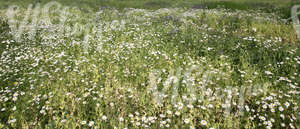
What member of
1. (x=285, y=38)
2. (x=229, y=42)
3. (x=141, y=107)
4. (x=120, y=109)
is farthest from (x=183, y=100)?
(x=285, y=38)

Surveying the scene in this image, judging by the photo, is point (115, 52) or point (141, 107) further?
point (115, 52)

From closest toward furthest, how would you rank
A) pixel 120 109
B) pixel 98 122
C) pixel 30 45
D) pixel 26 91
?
pixel 98 122, pixel 120 109, pixel 26 91, pixel 30 45

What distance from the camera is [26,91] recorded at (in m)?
4.01

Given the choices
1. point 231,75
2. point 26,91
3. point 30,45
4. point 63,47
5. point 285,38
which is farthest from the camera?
point 285,38

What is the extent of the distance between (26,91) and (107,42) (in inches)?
130

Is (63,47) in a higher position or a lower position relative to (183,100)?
higher

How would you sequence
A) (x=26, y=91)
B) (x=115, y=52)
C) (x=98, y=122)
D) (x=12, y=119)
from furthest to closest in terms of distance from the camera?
(x=115, y=52)
(x=26, y=91)
(x=12, y=119)
(x=98, y=122)

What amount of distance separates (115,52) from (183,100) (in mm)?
3018

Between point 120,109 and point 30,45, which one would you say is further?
point 30,45

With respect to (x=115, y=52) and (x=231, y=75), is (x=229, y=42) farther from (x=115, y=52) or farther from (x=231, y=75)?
(x=115, y=52)

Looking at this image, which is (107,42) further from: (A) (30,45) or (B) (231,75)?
(B) (231,75)

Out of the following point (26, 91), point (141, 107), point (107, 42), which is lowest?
point (141, 107)

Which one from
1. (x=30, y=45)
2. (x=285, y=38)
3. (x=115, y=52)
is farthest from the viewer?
(x=285, y=38)

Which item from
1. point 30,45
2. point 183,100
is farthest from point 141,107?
point 30,45
